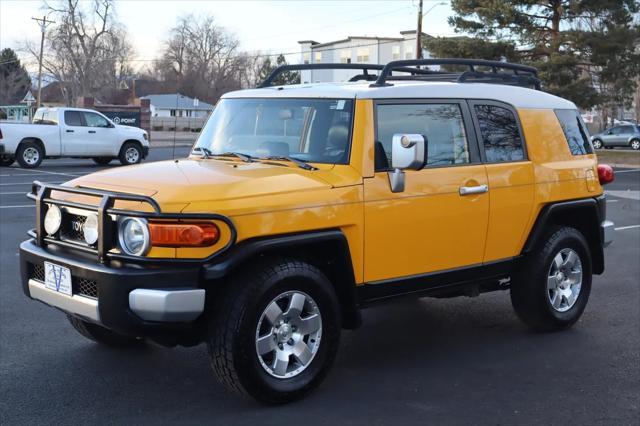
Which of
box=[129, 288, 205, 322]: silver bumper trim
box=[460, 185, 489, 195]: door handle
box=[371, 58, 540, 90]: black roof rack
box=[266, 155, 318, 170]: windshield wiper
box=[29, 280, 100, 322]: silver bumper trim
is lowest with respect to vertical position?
box=[29, 280, 100, 322]: silver bumper trim

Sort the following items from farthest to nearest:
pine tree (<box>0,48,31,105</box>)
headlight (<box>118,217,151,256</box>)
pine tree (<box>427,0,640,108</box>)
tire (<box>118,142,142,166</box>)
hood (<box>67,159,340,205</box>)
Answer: pine tree (<box>0,48,31,105</box>)
pine tree (<box>427,0,640,108</box>)
tire (<box>118,142,142,166</box>)
hood (<box>67,159,340,205</box>)
headlight (<box>118,217,151,256</box>)

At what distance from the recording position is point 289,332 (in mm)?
4496

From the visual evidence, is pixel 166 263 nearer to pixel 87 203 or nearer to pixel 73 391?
pixel 87 203

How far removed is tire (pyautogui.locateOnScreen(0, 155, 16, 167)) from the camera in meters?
23.0

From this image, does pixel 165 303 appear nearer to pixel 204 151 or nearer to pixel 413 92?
pixel 204 151

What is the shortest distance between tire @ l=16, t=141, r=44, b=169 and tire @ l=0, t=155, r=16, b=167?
473 millimetres

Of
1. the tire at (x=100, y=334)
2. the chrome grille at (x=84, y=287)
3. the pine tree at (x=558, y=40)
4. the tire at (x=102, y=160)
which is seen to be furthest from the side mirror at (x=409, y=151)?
the pine tree at (x=558, y=40)

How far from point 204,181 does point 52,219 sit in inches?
40.3

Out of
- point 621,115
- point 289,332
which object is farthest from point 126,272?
point 621,115

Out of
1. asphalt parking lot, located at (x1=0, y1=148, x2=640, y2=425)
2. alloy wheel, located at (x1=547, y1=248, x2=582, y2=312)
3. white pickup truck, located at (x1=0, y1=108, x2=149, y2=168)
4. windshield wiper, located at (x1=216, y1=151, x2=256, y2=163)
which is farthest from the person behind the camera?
white pickup truck, located at (x1=0, y1=108, x2=149, y2=168)

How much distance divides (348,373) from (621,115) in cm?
9377

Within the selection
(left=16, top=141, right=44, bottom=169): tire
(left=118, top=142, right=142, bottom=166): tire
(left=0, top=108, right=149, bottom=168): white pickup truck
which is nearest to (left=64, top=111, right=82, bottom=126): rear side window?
(left=0, top=108, right=149, bottom=168): white pickup truck

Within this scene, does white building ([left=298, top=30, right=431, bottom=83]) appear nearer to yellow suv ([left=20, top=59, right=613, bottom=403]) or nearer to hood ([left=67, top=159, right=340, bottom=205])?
yellow suv ([left=20, top=59, right=613, bottom=403])

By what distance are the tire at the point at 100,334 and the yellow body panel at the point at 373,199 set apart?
111 cm
